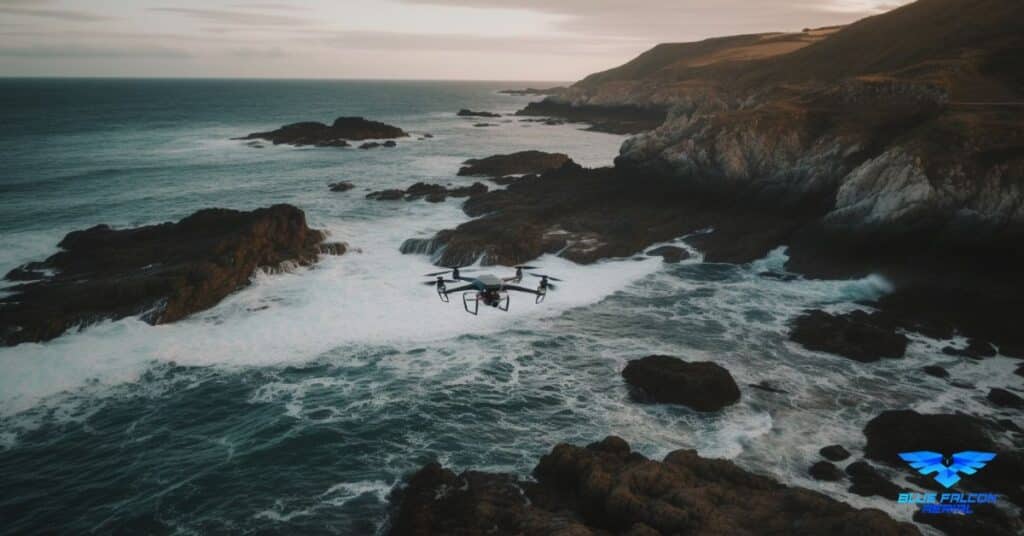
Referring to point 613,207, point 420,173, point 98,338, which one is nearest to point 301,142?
point 420,173

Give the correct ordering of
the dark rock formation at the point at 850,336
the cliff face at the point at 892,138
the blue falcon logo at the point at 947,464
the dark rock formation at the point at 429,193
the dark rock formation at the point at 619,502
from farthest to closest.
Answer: the dark rock formation at the point at 429,193 < the cliff face at the point at 892,138 < the dark rock formation at the point at 850,336 < the blue falcon logo at the point at 947,464 < the dark rock formation at the point at 619,502

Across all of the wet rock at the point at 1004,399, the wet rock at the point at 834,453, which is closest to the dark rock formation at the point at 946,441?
the wet rock at the point at 834,453

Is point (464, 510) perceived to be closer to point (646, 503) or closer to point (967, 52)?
point (646, 503)

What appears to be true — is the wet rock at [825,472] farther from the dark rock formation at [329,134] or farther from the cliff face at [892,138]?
the dark rock formation at [329,134]

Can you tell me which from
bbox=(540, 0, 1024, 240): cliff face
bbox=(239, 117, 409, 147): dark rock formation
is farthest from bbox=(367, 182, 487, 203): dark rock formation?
bbox=(239, 117, 409, 147): dark rock formation

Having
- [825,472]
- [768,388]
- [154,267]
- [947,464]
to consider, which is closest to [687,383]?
[768,388]

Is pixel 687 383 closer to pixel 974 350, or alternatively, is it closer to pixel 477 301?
pixel 477 301

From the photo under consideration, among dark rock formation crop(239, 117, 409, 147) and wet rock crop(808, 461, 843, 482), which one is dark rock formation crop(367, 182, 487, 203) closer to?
dark rock formation crop(239, 117, 409, 147)
